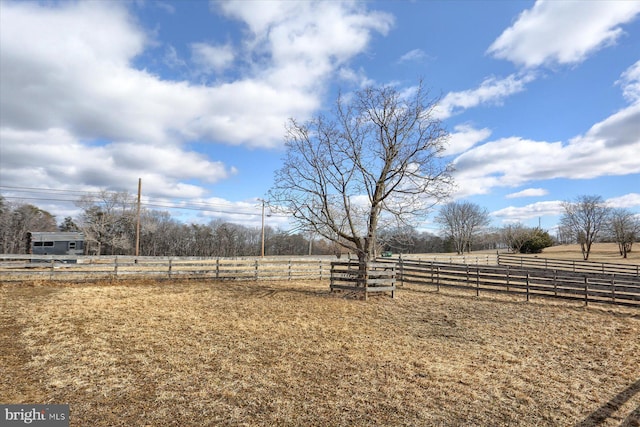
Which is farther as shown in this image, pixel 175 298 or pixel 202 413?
pixel 175 298

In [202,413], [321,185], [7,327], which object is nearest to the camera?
[202,413]

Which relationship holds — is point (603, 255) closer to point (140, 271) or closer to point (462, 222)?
point (462, 222)

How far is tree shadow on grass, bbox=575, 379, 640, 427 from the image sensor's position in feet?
13.9

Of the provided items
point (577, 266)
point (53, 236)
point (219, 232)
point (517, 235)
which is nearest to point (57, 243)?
point (53, 236)

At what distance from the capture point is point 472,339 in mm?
7977

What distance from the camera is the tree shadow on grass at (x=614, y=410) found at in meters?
4.23

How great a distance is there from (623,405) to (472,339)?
331 cm

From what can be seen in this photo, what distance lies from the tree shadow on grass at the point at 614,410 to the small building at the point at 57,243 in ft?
159

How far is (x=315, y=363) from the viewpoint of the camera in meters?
6.05

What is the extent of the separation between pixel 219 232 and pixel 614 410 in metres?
64.2

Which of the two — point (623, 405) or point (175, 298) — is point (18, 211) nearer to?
point (175, 298)

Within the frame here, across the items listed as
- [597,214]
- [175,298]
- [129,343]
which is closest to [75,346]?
[129,343]

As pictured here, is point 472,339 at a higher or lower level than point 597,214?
lower

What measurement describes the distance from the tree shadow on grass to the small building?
159ft
